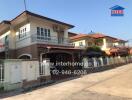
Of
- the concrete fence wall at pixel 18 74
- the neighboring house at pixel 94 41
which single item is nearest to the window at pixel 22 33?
the concrete fence wall at pixel 18 74

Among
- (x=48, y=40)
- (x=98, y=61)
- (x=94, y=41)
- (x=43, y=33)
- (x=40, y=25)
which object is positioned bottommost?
(x=98, y=61)

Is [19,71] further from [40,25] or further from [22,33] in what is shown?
[40,25]

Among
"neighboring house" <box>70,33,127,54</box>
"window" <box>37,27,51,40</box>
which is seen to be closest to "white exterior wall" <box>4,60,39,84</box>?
"window" <box>37,27,51,40</box>

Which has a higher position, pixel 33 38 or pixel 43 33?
pixel 43 33

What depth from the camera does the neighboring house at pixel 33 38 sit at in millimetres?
19875

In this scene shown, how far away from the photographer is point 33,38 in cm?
2050

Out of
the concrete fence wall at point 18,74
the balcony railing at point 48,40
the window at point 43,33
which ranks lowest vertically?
the concrete fence wall at point 18,74

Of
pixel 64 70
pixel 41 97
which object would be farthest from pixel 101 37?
pixel 41 97

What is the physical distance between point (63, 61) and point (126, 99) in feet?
49.1

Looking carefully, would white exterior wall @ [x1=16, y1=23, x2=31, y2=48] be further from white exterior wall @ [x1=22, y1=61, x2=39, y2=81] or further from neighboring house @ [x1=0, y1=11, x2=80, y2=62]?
white exterior wall @ [x1=22, y1=61, x2=39, y2=81]

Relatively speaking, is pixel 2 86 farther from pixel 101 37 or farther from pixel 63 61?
pixel 101 37

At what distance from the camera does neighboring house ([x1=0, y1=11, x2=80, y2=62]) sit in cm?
1988

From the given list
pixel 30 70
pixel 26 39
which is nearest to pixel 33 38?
pixel 26 39

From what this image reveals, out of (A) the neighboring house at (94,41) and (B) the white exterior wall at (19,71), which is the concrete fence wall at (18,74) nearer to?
(B) the white exterior wall at (19,71)
